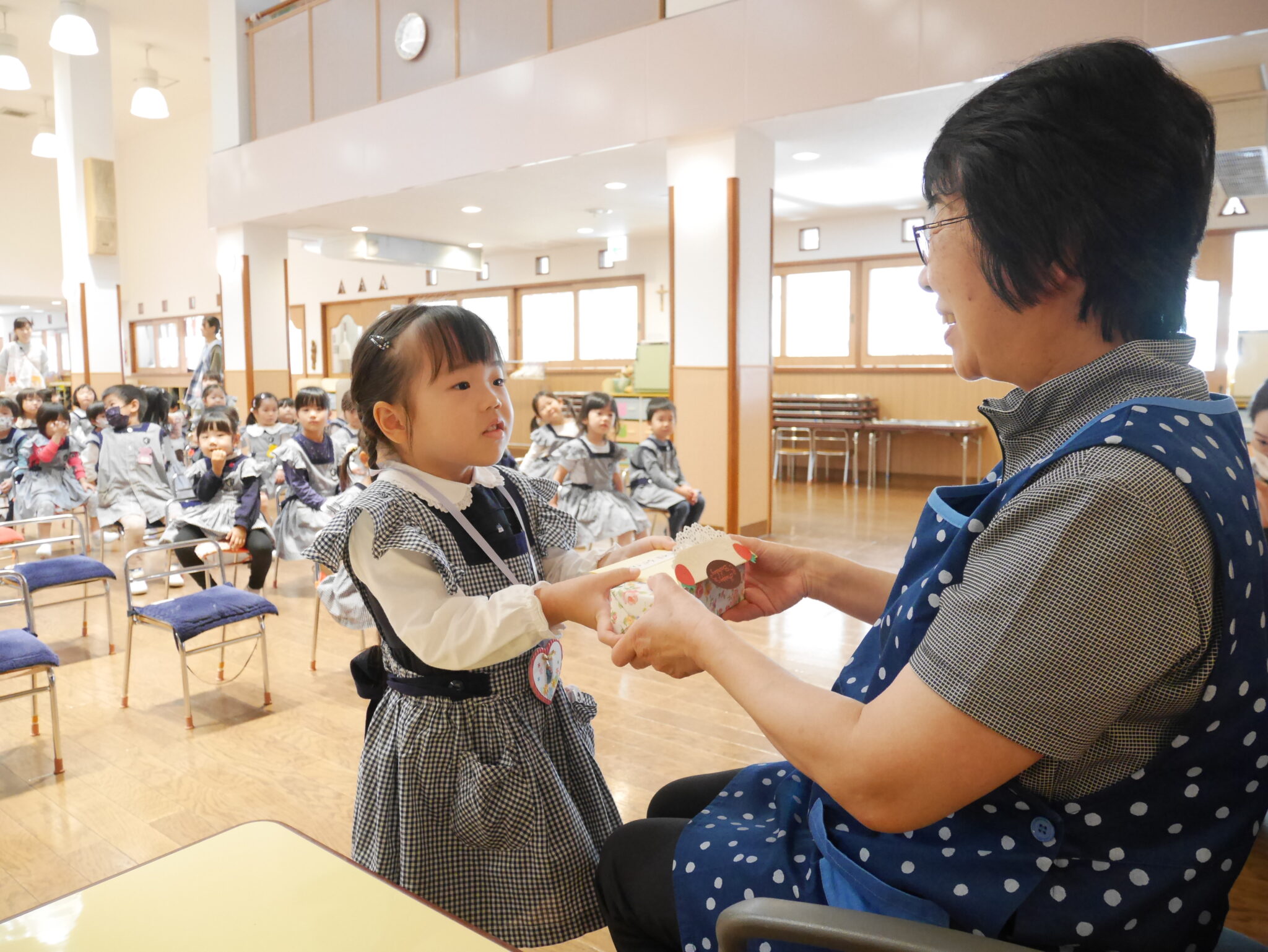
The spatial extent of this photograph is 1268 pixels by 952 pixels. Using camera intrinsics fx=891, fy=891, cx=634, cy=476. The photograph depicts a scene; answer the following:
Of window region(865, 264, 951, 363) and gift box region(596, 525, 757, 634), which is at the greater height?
window region(865, 264, 951, 363)

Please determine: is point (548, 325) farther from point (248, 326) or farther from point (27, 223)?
point (27, 223)

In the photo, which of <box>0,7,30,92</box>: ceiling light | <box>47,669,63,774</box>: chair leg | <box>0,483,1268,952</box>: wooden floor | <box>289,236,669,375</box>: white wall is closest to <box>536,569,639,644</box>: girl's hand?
<box>0,483,1268,952</box>: wooden floor

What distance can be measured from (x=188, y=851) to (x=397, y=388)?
2.46 ft

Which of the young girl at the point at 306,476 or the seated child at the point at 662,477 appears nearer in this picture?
the young girl at the point at 306,476

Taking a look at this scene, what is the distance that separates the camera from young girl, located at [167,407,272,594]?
4863 mm

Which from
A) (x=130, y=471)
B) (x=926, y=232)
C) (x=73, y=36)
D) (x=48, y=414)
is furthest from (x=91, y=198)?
(x=926, y=232)

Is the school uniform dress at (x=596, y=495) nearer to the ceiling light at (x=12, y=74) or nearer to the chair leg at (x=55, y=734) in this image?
the chair leg at (x=55, y=734)

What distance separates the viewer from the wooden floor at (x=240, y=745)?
8.18ft

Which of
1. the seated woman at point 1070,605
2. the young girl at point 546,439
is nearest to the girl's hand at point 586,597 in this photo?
the seated woman at point 1070,605

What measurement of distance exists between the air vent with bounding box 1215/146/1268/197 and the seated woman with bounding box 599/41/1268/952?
16.5ft

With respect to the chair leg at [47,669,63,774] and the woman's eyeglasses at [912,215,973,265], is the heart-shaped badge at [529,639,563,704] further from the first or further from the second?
the chair leg at [47,669,63,774]

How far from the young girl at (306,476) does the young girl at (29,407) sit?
2959 mm

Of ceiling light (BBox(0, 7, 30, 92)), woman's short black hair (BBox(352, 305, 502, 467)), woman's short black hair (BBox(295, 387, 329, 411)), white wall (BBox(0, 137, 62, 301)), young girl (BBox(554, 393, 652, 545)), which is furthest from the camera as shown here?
white wall (BBox(0, 137, 62, 301))

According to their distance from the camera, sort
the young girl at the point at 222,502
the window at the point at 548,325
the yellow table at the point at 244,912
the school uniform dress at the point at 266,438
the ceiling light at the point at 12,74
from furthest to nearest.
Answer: the window at the point at 548,325, the ceiling light at the point at 12,74, the school uniform dress at the point at 266,438, the young girl at the point at 222,502, the yellow table at the point at 244,912
